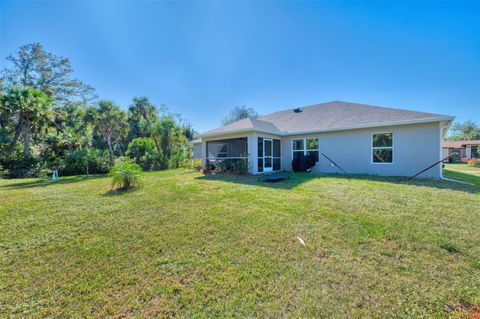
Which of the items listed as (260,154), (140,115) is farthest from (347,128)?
(140,115)

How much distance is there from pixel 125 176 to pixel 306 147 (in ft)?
33.4

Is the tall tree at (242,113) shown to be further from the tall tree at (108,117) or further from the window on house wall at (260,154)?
the window on house wall at (260,154)

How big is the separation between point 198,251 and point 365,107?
44.1 ft

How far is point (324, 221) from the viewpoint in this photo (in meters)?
4.08

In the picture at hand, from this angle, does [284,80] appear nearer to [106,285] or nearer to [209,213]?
[209,213]

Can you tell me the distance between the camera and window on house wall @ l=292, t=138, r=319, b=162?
1198 centimetres

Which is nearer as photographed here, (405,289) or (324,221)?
(405,289)

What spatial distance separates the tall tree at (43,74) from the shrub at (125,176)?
2167 centimetres

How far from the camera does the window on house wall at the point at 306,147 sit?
39.3ft

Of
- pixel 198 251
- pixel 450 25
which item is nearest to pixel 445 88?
pixel 450 25

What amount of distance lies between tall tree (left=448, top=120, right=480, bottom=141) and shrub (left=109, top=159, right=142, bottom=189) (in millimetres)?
75370

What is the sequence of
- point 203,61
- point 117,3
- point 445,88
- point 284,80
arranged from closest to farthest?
point 117,3
point 203,61
point 284,80
point 445,88

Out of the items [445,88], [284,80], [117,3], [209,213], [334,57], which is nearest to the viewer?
[209,213]

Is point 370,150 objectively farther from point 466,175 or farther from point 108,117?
point 108,117
